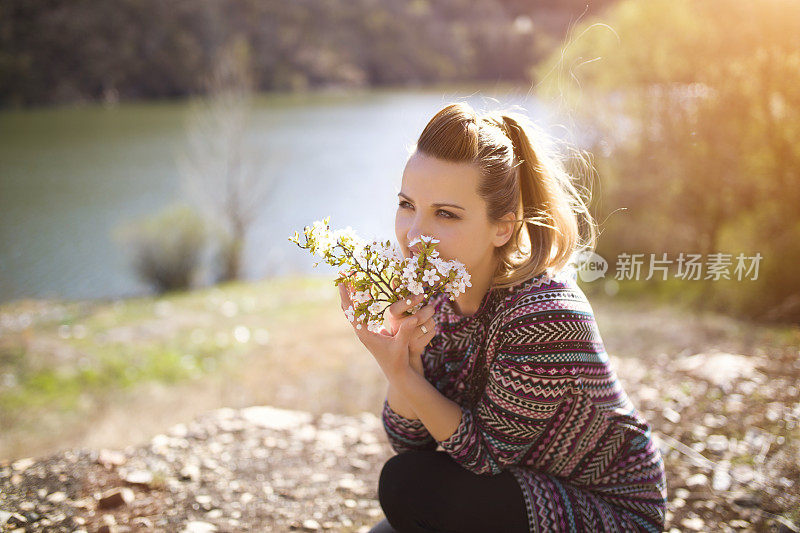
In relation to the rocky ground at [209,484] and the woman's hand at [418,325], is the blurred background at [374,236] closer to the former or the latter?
the woman's hand at [418,325]

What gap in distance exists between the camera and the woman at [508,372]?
6.77 ft

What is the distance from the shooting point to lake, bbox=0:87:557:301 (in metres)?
17.9

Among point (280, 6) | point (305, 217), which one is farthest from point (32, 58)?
point (280, 6)

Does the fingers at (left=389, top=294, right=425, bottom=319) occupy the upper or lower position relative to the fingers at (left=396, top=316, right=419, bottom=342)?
upper

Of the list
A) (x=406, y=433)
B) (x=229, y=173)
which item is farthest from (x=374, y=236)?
(x=229, y=173)

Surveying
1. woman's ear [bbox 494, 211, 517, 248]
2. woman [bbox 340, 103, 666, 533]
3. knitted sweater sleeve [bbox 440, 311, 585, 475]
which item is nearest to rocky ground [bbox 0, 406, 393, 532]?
woman [bbox 340, 103, 666, 533]

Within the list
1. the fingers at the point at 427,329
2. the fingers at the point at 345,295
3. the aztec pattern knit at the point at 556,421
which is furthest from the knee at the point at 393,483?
the fingers at the point at 345,295

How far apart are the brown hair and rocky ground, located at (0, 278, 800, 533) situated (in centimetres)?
154

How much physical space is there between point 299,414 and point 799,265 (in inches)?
260

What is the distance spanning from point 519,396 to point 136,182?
27.5 m

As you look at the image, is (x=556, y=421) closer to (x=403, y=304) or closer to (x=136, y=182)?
(x=403, y=304)

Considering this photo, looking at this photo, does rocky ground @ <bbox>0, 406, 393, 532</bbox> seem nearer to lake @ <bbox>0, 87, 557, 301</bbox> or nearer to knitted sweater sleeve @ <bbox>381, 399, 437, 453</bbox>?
knitted sweater sleeve @ <bbox>381, 399, 437, 453</bbox>

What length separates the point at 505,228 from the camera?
7.43ft

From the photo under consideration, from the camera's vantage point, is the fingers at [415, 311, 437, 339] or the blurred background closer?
the fingers at [415, 311, 437, 339]
